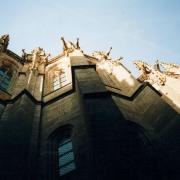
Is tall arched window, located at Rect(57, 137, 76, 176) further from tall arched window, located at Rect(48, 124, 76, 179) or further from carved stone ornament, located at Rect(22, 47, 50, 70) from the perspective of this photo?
carved stone ornament, located at Rect(22, 47, 50, 70)

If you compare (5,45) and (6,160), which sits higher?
(5,45)

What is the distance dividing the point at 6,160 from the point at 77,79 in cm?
529

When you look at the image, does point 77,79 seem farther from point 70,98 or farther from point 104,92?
point 104,92

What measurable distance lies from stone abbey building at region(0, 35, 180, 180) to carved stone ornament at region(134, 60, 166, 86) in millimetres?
51

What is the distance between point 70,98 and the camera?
15.3m

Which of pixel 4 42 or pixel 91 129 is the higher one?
pixel 4 42

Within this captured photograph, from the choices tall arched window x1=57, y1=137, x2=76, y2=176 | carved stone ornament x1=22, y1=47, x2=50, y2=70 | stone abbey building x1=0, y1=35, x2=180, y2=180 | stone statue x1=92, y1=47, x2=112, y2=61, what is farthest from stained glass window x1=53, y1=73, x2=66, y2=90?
tall arched window x1=57, y1=137, x2=76, y2=176

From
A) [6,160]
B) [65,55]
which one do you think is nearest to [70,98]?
[6,160]

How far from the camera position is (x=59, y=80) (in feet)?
67.3

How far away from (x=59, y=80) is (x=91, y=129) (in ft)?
36.5

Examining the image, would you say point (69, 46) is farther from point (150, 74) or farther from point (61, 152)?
point (61, 152)

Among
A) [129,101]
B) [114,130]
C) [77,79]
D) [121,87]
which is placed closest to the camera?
[114,130]

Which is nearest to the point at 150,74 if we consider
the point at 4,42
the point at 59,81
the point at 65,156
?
the point at 59,81

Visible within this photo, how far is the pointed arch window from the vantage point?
1946 centimetres
